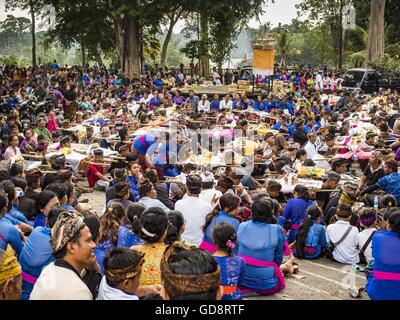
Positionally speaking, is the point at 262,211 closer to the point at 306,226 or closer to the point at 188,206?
the point at 188,206

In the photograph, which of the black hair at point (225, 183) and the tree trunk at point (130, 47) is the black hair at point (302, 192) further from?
the tree trunk at point (130, 47)

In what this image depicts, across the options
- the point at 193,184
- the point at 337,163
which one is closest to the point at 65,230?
the point at 193,184

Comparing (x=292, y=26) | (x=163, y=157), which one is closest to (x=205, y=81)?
(x=163, y=157)

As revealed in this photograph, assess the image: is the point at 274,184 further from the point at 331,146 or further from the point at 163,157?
the point at 331,146

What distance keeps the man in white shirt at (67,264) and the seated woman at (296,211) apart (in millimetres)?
3998

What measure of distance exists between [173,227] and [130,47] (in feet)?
80.5

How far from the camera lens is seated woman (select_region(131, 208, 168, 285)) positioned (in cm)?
477

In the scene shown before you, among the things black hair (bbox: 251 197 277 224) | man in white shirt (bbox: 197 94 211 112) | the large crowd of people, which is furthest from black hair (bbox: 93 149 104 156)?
man in white shirt (bbox: 197 94 211 112)

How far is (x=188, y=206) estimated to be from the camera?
685 cm

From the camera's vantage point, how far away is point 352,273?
22.8ft

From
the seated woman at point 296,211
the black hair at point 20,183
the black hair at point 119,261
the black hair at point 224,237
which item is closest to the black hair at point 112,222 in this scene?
the black hair at point 224,237

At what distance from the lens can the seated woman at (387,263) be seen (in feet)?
17.4

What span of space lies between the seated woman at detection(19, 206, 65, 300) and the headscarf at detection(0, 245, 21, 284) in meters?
0.76

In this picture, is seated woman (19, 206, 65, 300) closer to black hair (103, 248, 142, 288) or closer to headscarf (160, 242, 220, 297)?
black hair (103, 248, 142, 288)
